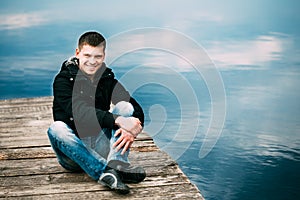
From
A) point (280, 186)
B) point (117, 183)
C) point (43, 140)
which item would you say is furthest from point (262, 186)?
point (117, 183)

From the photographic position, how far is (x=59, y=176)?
2416mm

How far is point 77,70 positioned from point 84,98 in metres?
0.18

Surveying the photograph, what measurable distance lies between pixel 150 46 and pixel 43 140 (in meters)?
1.46

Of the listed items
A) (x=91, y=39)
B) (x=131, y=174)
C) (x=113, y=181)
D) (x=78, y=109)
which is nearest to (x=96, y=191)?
(x=113, y=181)

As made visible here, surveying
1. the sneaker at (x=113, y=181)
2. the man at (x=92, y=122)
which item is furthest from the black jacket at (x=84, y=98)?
the sneaker at (x=113, y=181)

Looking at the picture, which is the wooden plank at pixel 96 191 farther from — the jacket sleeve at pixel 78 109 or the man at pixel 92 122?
the jacket sleeve at pixel 78 109

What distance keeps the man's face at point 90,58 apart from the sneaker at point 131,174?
2.09ft

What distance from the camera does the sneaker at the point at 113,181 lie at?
2127 millimetres

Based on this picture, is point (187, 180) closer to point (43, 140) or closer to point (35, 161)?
point (35, 161)

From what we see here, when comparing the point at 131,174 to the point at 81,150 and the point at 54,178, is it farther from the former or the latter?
the point at 54,178

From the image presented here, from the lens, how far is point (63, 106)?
223 centimetres

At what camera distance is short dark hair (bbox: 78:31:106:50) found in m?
2.29

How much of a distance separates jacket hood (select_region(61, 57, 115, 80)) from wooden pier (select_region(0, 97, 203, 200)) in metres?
0.67

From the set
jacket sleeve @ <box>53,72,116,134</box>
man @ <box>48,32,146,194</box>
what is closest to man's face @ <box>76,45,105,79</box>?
man @ <box>48,32,146,194</box>
